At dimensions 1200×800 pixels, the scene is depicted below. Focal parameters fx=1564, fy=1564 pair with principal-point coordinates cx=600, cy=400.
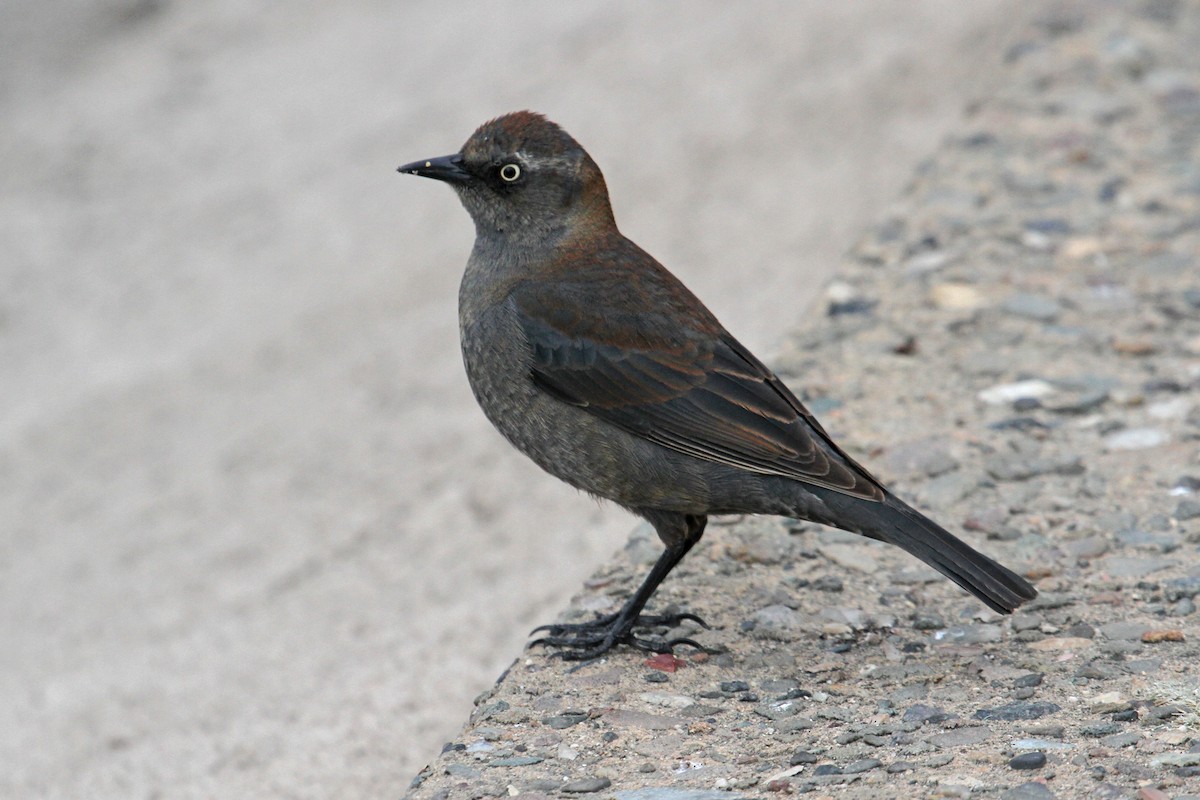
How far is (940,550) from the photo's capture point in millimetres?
3820

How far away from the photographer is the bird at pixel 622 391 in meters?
3.98

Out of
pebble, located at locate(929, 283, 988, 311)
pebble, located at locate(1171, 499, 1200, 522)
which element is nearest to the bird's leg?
pebble, located at locate(1171, 499, 1200, 522)

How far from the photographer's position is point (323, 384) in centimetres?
802

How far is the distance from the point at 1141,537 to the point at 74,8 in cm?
1040

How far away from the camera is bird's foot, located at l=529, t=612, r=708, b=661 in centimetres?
411

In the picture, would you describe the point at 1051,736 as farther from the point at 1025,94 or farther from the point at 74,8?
the point at 74,8

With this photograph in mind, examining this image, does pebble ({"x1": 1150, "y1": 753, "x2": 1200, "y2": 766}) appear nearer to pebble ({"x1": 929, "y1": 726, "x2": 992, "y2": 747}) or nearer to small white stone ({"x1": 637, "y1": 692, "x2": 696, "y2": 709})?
pebble ({"x1": 929, "y1": 726, "x2": 992, "y2": 747})

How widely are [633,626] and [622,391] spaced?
0.63m

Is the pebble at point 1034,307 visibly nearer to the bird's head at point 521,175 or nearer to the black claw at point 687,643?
the bird's head at point 521,175

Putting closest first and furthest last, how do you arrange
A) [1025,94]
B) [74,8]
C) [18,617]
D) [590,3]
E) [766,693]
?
[766,693] < [18,617] < [1025,94] < [590,3] < [74,8]

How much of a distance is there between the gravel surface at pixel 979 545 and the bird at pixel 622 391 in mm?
266

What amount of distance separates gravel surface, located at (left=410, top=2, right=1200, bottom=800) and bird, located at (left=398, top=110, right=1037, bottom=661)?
266 millimetres

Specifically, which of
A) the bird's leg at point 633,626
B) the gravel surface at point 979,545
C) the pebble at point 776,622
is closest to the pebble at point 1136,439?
the gravel surface at point 979,545

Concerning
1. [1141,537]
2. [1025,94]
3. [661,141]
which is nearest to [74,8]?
[661,141]
